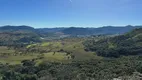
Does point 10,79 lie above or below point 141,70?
below

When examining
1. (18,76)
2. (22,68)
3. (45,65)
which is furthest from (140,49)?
(18,76)

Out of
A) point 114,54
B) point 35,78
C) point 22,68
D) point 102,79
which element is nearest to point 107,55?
point 114,54

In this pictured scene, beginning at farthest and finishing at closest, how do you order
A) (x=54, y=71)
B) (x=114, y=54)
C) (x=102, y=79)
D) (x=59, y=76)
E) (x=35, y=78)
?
(x=114, y=54) → (x=54, y=71) → (x=35, y=78) → (x=59, y=76) → (x=102, y=79)

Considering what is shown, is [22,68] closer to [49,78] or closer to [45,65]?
[45,65]

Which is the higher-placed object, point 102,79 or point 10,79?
point 102,79

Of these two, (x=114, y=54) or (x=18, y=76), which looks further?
(x=114, y=54)

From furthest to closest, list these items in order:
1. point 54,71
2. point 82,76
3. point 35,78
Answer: point 54,71, point 35,78, point 82,76

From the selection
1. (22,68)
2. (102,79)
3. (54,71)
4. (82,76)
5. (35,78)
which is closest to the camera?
(102,79)

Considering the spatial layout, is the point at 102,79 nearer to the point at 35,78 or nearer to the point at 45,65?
the point at 35,78

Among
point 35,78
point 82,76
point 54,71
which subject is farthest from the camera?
point 54,71
